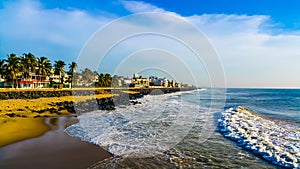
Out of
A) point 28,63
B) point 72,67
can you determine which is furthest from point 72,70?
point 28,63

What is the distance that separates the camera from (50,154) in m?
7.80

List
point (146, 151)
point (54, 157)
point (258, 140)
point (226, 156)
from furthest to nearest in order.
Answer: point (258, 140)
point (146, 151)
point (226, 156)
point (54, 157)

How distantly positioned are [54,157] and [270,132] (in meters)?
11.6

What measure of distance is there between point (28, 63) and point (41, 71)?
511 cm

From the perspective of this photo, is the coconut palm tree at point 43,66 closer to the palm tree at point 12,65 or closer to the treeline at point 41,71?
the treeline at point 41,71

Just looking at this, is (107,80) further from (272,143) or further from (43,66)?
(272,143)

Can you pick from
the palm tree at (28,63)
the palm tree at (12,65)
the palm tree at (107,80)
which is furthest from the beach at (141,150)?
the palm tree at (107,80)

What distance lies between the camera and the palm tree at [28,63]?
157ft

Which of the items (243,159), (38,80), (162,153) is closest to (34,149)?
(162,153)

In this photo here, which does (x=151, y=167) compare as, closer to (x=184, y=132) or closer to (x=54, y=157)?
(x=54, y=157)

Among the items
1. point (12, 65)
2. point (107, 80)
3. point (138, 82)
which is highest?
point (12, 65)

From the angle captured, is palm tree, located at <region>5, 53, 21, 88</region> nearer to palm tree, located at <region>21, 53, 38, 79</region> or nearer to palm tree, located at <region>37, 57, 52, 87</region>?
palm tree, located at <region>21, 53, 38, 79</region>

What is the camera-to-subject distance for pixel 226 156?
8.15 m

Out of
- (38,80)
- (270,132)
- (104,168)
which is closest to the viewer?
(104,168)
